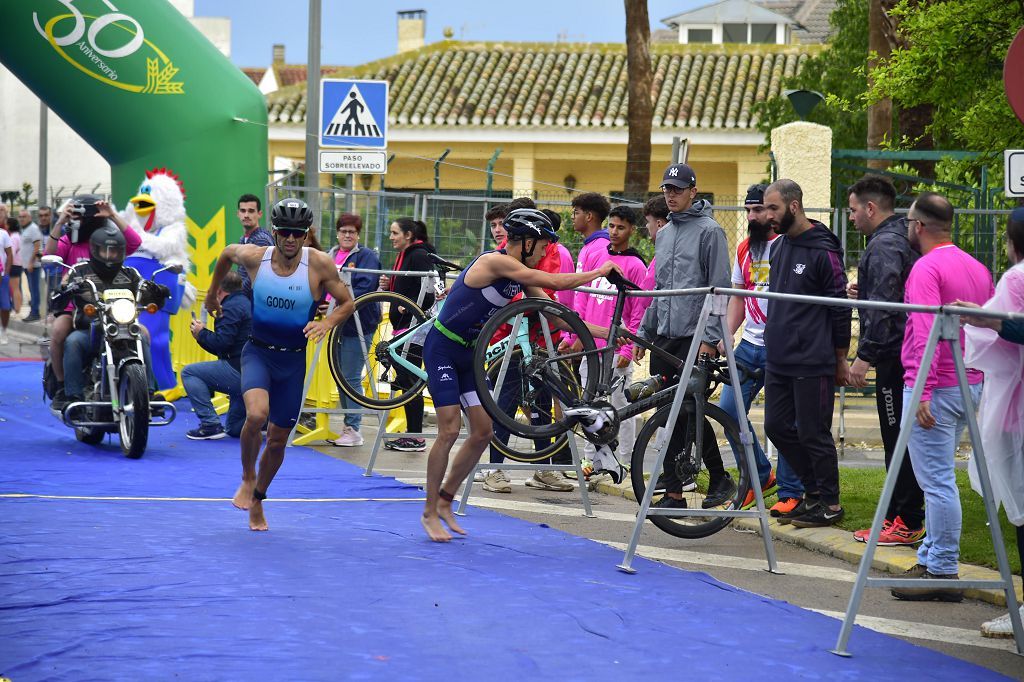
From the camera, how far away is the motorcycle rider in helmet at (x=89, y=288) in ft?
42.0

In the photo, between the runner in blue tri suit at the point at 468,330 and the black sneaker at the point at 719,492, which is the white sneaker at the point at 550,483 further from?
the runner in blue tri suit at the point at 468,330

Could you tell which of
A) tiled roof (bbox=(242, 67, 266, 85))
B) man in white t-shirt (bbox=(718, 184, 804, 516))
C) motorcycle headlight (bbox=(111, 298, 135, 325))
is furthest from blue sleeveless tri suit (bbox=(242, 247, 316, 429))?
tiled roof (bbox=(242, 67, 266, 85))

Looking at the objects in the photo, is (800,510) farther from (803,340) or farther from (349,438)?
(349,438)

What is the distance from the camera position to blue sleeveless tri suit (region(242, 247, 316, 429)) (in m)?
8.90

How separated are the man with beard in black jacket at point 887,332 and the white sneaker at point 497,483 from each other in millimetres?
3133

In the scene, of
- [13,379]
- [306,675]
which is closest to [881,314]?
[306,675]

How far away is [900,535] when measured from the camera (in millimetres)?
8820

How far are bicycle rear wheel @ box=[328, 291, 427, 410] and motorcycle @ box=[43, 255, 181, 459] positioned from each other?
1.67m

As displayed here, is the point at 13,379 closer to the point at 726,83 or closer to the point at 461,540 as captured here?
the point at 461,540

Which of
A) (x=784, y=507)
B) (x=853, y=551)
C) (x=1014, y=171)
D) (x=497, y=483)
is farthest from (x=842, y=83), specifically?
(x=853, y=551)

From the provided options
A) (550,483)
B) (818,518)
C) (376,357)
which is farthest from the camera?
(376,357)

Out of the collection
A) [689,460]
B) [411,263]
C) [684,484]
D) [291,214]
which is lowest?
[684,484]

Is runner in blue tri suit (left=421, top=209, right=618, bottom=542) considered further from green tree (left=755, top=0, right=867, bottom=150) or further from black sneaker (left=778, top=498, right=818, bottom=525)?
green tree (left=755, top=0, right=867, bottom=150)

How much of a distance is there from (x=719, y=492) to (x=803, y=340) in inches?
42.8
